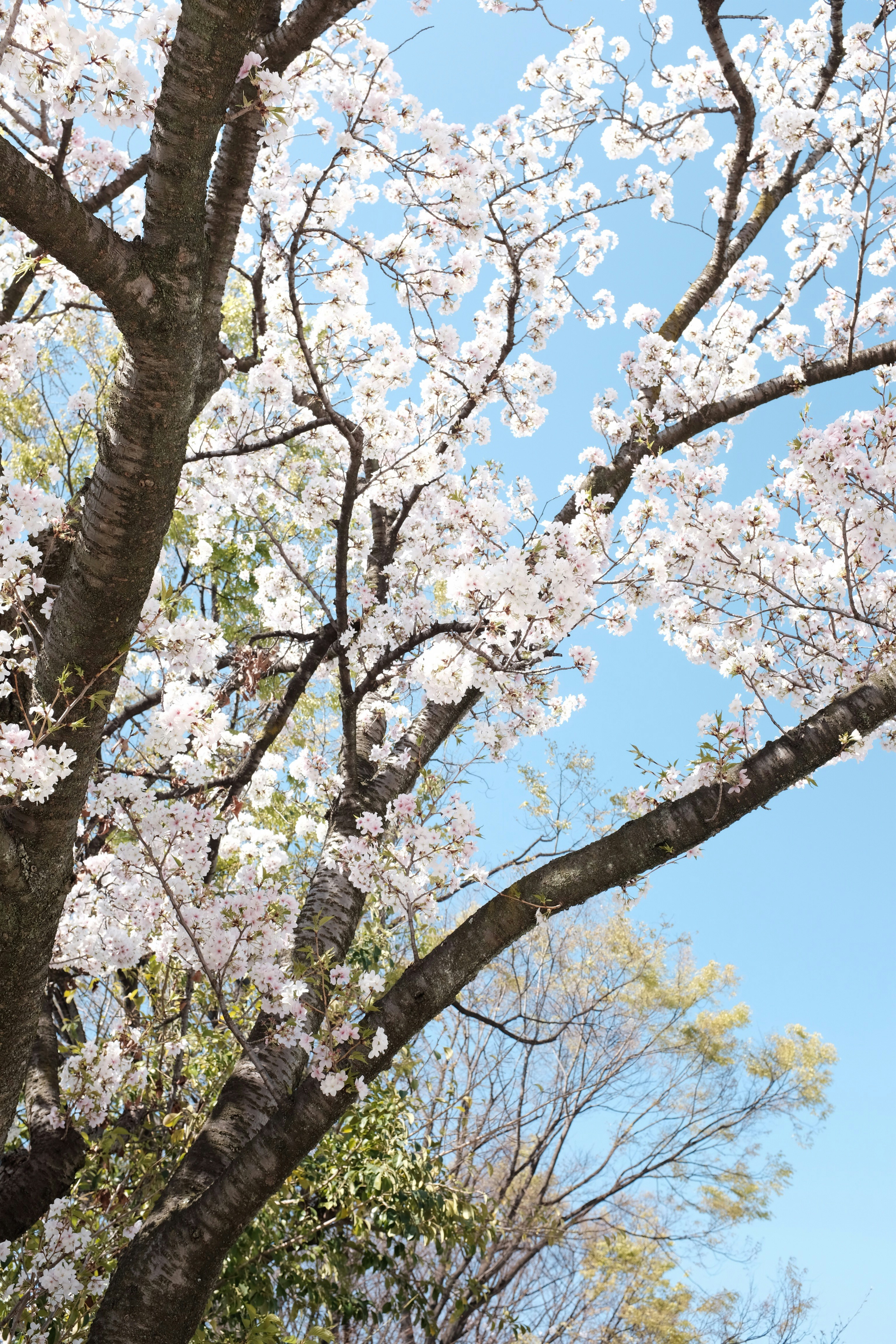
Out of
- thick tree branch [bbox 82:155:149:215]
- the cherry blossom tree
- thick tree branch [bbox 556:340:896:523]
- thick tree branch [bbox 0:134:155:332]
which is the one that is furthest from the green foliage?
thick tree branch [bbox 82:155:149:215]

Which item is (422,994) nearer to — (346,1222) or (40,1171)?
(40,1171)

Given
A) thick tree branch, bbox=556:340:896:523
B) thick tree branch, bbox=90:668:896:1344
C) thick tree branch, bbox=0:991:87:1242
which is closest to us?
thick tree branch, bbox=90:668:896:1344

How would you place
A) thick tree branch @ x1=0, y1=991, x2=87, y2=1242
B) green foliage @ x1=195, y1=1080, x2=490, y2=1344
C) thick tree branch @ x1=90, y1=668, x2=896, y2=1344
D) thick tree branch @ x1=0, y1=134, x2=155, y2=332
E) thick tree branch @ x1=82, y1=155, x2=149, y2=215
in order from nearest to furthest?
thick tree branch @ x1=0, y1=134, x2=155, y2=332 → thick tree branch @ x1=90, y1=668, x2=896, y2=1344 → thick tree branch @ x1=82, y1=155, x2=149, y2=215 → thick tree branch @ x1=0, y1=991, x2=87, y2=1242 → green foliage @ x1=195, y1=1080, x2=490, y2=1344

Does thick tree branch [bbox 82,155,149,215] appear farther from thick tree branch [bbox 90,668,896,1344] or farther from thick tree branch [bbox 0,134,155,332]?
thick tree branch [bbox 90,668,896,1344]

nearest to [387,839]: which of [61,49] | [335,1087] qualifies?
[335,1087]

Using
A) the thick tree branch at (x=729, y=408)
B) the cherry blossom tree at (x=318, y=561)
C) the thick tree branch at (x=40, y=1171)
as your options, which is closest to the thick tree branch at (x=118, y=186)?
the cherry blossom tree at (x=318, y=561)

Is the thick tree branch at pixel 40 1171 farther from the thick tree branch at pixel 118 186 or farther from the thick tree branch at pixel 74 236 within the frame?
the thick tree branch at pixel 118 186

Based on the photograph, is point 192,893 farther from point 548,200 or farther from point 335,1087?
point 548,200

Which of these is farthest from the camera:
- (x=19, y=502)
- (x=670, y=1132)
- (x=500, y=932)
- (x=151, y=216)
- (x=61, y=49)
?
(x=670, y=1132)

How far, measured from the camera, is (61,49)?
2215 millimetres

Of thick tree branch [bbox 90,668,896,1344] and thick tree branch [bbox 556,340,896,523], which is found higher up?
thick tree branch [bbox 556,340,896,523]

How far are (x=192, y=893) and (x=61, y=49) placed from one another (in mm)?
2616

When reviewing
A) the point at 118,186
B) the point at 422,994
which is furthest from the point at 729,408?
the point at 422,994

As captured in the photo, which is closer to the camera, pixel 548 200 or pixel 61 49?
pixel 61 49
